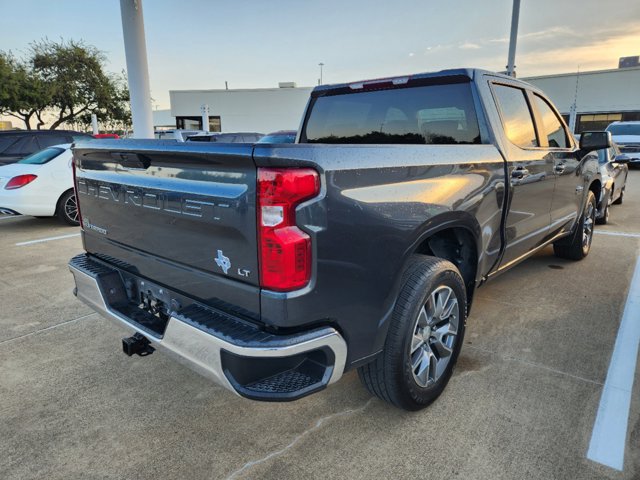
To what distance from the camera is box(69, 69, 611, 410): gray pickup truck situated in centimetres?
184

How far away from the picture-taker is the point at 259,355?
1808 mm

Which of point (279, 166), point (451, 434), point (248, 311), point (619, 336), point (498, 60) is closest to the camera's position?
point (279, 166)

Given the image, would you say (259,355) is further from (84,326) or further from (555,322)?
(555,322)

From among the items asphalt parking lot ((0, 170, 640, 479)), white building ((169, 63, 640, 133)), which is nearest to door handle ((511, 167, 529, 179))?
asphalt parking lot ((0, 170, 640, 479))

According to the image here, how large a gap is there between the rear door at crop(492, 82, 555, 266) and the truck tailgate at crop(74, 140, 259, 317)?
2152 millimetres

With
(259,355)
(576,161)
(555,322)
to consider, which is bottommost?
(555,322)

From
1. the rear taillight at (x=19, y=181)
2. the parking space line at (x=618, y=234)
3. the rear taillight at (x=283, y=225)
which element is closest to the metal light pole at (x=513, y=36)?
the parking space line at (x=618, y=234)

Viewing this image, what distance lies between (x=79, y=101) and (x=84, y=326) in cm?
2882

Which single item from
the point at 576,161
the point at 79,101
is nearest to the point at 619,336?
the point at 576,161

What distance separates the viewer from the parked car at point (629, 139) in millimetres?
16828

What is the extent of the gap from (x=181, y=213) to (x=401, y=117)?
2.03 metres

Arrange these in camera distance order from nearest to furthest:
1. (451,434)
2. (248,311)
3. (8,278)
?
(248,311) < (451,434) < (8,278)

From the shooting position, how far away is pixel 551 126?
167 inches

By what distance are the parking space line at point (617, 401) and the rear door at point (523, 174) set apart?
3.24 ft
